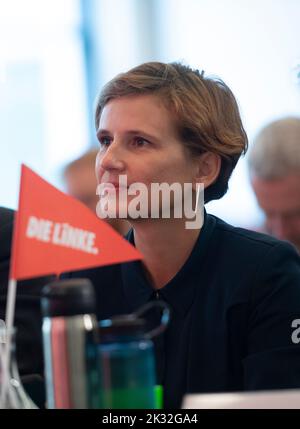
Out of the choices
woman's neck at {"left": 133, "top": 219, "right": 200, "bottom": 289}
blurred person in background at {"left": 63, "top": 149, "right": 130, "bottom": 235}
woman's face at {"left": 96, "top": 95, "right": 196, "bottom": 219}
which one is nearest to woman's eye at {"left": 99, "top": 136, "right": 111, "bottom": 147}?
woman's face at {"left": 96, "top": 95, "right": 196, "bottom": 219}

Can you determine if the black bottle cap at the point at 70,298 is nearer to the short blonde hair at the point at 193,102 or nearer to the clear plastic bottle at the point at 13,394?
the clear plastic bottle at the point at 13,394

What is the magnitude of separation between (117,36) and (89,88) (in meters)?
0.32

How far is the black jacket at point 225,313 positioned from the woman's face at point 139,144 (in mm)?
170

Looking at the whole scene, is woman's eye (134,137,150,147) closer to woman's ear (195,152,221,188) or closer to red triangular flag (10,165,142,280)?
woman's ear (195,152,221,188)

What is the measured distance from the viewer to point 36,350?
147 centimetres

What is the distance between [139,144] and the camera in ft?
5.30

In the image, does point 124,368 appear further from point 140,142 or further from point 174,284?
point 140,142

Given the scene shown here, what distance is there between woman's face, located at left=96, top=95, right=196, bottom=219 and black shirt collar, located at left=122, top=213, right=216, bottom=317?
16 centimetres

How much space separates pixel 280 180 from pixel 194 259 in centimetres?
100

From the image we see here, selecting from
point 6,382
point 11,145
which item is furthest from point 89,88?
point 6,382

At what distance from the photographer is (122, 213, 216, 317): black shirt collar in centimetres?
155

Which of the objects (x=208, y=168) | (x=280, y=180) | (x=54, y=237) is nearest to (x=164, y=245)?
(x=208, y=168)

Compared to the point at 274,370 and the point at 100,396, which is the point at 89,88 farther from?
the point at 100,396

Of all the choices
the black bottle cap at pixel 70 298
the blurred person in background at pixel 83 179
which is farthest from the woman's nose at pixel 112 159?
the blurred person in background at pixel 83 179
